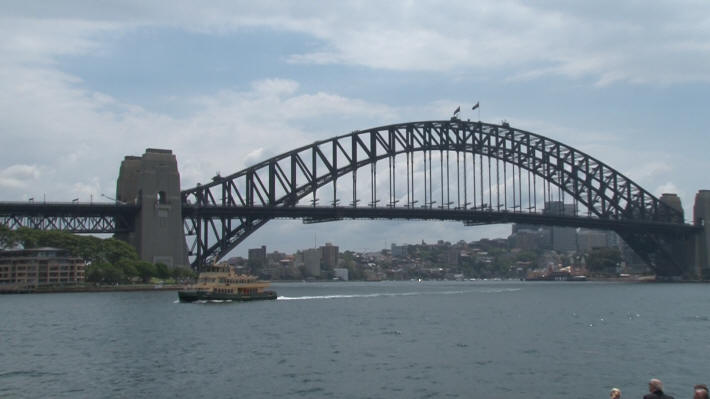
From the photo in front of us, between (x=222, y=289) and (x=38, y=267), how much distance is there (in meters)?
35.6

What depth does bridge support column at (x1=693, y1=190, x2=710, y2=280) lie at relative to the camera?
163 meters

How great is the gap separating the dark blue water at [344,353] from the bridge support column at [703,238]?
9830cm

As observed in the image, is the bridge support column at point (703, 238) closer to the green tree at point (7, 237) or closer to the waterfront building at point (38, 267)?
the waterfront building at point (38, 267)

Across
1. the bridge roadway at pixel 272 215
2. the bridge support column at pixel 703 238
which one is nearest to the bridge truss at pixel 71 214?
the bridge roadway at pixel 272 215

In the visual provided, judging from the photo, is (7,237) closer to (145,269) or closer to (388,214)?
(145,269)

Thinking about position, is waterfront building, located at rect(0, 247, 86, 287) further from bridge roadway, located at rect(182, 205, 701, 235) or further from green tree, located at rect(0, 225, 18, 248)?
bridge roadway, located at rect(182, 205, 701, 235)

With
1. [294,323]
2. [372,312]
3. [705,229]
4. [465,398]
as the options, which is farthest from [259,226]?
[465,398]

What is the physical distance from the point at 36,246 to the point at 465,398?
93848 millimetres

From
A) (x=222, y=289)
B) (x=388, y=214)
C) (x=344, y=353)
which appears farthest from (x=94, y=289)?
(x=344, y=353)

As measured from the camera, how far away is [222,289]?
86.6 m

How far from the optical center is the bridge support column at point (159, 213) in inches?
4508

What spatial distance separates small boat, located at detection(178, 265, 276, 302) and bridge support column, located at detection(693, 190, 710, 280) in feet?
335

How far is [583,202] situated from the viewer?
160m

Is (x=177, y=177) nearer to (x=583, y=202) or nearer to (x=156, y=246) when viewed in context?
(x=156, y=246)
